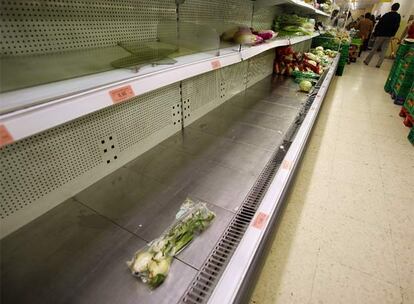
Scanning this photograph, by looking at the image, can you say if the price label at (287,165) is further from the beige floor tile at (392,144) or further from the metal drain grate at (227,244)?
the beige floor tile at (392,144)

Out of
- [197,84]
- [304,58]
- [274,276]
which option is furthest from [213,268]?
[304,58]

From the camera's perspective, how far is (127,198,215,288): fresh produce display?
2.67 ft

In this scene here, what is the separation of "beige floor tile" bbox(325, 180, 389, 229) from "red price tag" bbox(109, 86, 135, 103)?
155 centimetres

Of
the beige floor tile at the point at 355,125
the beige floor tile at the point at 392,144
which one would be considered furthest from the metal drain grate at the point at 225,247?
the beige floor tile at the point at 355,125

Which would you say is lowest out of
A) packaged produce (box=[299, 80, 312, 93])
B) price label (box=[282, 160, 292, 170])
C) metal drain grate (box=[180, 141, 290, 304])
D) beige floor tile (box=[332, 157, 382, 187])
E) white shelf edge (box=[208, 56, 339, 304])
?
beige floor tile (box=[332, 157, 382, 187])

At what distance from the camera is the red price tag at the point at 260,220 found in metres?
0.98

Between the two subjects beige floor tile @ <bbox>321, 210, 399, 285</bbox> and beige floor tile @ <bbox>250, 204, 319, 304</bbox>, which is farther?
beige floor tile @ <bbox>321, 210, 399, 285</bbox>

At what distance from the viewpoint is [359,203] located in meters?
1.70

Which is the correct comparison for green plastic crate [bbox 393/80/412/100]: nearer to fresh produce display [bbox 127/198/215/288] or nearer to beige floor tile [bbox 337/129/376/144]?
beige floor tile [bbox 337/129/376/144]

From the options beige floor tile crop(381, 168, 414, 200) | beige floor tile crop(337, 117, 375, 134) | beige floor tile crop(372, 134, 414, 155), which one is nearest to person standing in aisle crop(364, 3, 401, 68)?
beige floor tile crop(337, 117, 375, 134)

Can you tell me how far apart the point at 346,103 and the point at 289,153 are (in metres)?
3.07

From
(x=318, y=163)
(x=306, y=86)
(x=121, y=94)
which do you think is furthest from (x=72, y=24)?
(x=306, y=86)

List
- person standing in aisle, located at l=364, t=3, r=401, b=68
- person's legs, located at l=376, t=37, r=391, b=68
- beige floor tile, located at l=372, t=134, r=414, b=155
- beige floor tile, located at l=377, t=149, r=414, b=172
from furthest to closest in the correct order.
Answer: person's legs, located at l=376, t=37, r=391, b=68
person standing in aisle, located at l=364, t=3, r=401, b=68
beige floor tile, located at l=372, t=134, r=414, b=155
beige floor tile, located at l=377, t=149, r=414, b=172

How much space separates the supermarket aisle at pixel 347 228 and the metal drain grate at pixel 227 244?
358 millimetres
